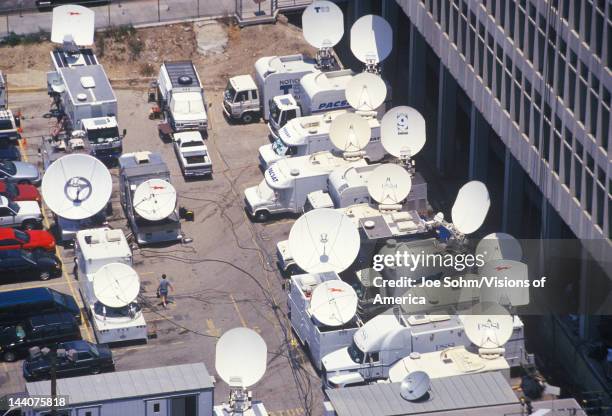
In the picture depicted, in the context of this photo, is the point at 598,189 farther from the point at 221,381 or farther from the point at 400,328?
the point at 221,381

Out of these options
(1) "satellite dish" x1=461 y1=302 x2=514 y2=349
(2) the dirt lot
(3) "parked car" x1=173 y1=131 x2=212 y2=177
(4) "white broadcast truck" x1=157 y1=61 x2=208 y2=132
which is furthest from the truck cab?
(1) "satellite dish" x1=461 y1=302 x2=514 y2=349

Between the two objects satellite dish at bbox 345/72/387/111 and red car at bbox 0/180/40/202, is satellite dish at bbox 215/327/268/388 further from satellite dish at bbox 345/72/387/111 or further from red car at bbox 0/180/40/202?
satellite dish at bbox 345/72/387/111

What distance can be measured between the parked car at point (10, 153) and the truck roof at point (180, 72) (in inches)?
437

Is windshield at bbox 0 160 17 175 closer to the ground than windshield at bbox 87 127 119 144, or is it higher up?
closer to the ground

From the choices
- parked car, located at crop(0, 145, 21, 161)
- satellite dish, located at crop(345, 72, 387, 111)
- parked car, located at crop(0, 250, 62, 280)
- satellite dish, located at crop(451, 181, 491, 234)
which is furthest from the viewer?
parked car, located at crop(0, 145, 21, 161)

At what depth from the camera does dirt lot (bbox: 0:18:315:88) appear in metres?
115

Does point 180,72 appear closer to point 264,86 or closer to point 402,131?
point 264,86

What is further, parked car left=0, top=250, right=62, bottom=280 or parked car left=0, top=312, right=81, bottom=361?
parked car left=0, top=250, right=62, bottom=280

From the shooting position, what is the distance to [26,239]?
9131 cm

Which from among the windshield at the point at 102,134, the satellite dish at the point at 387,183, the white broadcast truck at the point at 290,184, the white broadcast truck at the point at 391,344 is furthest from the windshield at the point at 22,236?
the white broadcast truck at the point at 391,344

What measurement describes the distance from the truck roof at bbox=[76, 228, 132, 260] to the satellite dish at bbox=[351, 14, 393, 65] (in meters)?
23.9

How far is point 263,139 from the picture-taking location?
350 feet

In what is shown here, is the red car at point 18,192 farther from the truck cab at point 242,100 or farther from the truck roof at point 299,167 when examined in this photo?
the truck cab at point 242,100

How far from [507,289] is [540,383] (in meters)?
8.86
